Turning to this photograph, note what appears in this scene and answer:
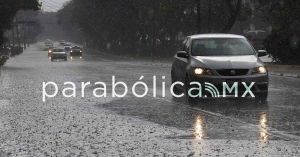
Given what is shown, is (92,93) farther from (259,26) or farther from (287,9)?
(259,26)

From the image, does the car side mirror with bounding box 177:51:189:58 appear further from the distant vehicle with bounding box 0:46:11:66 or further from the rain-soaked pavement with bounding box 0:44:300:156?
the distant vehicle with bounding box 0:46:11:66

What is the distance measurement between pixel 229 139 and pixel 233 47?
694cm

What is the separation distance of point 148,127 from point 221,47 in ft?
18.5

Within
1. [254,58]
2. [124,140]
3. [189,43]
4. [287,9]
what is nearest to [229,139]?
[124,140]

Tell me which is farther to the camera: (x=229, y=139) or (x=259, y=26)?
(x=259, y=26)

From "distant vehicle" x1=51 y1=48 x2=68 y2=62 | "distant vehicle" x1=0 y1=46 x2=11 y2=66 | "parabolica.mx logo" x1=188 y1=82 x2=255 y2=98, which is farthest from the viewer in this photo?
"distant vehicle" x1=51 y1=48 x2=68 y2=62

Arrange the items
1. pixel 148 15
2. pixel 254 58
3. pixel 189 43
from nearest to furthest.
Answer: pixel 254 58, pixel 189 43, pixel 148 15

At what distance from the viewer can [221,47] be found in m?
16.0

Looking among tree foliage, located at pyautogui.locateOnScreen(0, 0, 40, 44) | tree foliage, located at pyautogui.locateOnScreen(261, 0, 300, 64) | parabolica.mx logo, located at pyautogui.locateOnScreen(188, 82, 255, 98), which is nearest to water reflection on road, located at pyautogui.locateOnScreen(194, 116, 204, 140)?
parabolica.mx logo, located at pyautogui.locateOnScreen(188, 82, 255, 98)

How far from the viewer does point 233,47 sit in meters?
16.1

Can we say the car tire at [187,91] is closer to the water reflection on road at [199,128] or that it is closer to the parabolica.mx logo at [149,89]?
the parabolica.mx logo at [149,89]

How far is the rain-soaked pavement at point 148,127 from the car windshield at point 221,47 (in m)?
1.21

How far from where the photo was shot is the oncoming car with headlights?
47.6 ft

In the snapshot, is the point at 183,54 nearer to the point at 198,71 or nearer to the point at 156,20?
the point at 198,71
